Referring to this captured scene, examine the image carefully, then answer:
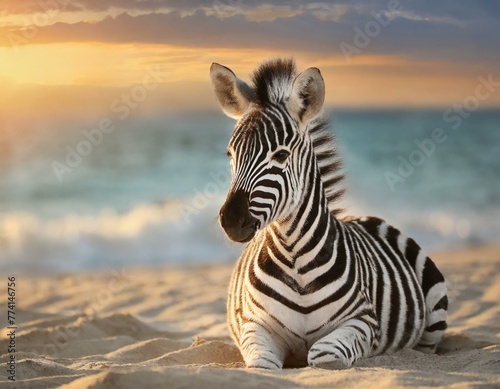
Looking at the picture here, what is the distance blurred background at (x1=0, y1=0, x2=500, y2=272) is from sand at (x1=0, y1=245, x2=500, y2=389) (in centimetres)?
160

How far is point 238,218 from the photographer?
14.1 feet

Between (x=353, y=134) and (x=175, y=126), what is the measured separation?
596 cm

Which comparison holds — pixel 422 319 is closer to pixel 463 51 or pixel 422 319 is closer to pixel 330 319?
pixel 330 319

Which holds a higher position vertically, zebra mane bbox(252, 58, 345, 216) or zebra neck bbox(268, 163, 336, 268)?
zebra mane bbox(252, 58, 345, 216)

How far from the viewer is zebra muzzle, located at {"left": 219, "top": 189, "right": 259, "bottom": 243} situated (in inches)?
168

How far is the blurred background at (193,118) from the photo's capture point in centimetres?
1260

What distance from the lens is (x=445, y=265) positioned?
1069 centimetres

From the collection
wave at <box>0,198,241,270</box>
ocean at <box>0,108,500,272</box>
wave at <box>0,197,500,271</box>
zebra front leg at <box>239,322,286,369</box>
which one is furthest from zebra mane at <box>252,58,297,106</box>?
wave at <box>0,197,500,271</box>

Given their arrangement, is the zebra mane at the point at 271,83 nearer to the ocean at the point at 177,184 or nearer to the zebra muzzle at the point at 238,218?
the zebra muzzle at the point at 238,218

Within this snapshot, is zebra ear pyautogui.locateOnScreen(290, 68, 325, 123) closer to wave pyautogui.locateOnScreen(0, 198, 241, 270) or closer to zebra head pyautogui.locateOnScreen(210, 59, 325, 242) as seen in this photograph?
zebra head pyautogui.locateOnScreen(210, 59, 325, 242)

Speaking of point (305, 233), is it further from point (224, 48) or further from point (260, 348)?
point (224, 48)

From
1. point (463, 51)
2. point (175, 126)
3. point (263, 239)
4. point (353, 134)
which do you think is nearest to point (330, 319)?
point (263, 239)

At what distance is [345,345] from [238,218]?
104 centimetres

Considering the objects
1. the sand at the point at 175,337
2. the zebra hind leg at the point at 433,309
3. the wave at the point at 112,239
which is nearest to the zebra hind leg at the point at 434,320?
the zebra hind leg at the point at 433,309
